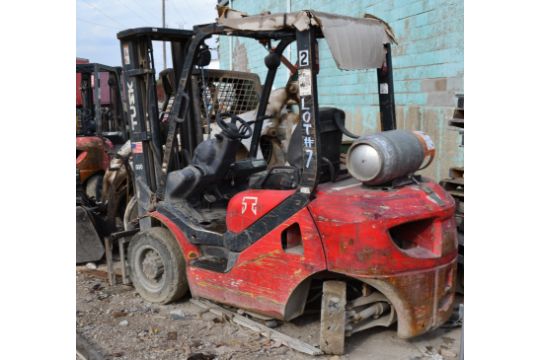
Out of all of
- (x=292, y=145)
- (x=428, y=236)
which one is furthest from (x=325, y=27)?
(x=428, y=236)

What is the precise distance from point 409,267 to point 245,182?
86.8 inches

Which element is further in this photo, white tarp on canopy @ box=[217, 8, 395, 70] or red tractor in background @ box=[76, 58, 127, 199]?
red tractor in background @ box=[76, 58, 127, 199]

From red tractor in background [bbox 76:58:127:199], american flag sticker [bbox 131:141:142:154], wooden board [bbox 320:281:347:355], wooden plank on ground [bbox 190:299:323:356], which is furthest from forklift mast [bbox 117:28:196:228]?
wooden board [bbox 320:281:347:355]

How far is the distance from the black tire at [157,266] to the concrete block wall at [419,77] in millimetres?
3888

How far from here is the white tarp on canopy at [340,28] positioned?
12.6 feet

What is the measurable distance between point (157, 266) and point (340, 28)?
2732mm

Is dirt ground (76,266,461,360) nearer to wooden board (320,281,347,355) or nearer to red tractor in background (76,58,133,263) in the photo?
wooden board (320,281,347,355)

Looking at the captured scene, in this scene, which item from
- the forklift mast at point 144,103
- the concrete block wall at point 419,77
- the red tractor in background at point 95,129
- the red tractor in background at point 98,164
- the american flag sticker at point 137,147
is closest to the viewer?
the forklift mast at point 144,103

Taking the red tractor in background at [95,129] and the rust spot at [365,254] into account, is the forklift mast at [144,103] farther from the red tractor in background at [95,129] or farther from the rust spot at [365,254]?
the rust spot at [365,254]

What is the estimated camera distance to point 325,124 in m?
4.35

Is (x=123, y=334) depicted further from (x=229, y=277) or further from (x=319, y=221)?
(x=319, y=221)

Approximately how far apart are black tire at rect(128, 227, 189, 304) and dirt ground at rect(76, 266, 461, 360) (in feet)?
0.46

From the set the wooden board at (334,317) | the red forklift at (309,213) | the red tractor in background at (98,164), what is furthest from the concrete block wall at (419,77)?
the red tractor in background at (98,164)

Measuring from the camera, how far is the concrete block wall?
7320 millimetres
